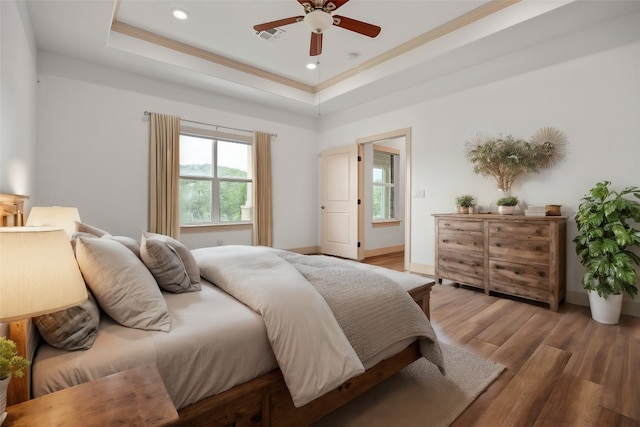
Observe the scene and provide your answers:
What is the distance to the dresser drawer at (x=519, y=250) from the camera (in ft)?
9.95

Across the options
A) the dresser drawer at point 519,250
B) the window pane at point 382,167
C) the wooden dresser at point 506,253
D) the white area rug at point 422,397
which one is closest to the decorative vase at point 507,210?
the wooden dresser at point 506,253

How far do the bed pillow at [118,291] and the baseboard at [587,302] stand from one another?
386 centimetres

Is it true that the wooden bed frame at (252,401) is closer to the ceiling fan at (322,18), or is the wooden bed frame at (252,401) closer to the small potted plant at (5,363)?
the small potted plant at (5,363)

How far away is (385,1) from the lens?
2.99 metres

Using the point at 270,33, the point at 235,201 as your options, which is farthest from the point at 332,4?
the point at 235,201

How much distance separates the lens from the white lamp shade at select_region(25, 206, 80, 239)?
234 centimetres

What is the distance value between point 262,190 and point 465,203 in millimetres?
3239

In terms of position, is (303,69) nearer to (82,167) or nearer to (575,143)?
(82,167)

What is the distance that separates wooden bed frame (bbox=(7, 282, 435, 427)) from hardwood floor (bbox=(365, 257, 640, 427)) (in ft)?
2.05

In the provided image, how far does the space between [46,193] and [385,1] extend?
4337 mm

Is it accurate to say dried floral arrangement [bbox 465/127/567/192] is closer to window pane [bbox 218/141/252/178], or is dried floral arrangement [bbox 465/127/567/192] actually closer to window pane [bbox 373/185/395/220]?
window pane [bbox 373/185/395/220]

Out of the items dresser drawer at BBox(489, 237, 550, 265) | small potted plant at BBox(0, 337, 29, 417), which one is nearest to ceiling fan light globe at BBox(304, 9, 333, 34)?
small potted plant at BBox(0, 337, 29, 417)

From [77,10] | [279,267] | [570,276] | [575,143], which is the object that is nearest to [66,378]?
[279,267]

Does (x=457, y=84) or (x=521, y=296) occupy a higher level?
(x=457, y=84)
